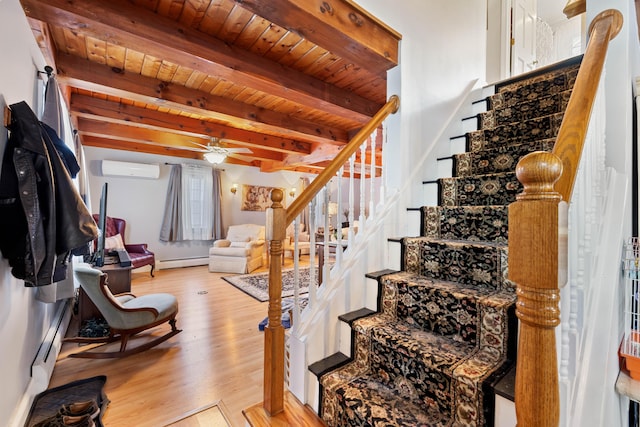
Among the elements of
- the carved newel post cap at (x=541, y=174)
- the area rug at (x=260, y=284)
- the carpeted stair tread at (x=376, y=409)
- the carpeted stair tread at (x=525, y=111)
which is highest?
the carpeted stair tread at (x=525, y=111)

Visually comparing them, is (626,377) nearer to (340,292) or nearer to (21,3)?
(340,292)

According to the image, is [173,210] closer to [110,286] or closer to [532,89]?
[110,286]

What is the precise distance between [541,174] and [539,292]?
0.22 m

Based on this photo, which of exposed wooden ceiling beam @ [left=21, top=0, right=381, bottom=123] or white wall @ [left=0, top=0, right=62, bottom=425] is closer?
white wall @ [left=0, top=0, right=62, bottom=425]

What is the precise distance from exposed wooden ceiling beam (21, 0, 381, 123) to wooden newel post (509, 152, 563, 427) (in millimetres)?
2225

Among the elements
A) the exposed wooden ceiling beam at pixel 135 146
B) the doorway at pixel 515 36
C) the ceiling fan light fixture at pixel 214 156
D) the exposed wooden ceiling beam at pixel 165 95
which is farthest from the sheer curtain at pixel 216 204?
the doorway at pixel 515 36

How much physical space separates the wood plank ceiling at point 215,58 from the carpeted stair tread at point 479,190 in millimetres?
1023

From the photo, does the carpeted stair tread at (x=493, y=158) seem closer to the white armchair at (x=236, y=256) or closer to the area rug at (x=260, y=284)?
the area rug at (x=260, y=284)

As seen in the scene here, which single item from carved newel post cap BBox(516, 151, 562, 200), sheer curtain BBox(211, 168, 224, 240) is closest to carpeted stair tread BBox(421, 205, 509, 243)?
carved newel post cap BBox(516, 151, 562, 200)

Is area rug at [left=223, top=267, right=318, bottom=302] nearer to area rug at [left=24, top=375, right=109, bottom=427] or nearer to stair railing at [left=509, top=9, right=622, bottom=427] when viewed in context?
area rug at [left=24, top=375, right=109, bottom=427]

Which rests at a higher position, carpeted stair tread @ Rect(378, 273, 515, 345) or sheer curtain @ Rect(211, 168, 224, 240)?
sheer curtain @ Rect(211, 168, 224, 240)

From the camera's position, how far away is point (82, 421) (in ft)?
4.49

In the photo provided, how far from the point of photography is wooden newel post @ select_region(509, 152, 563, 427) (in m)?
0.50

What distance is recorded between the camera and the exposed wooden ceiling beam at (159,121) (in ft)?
10.2
